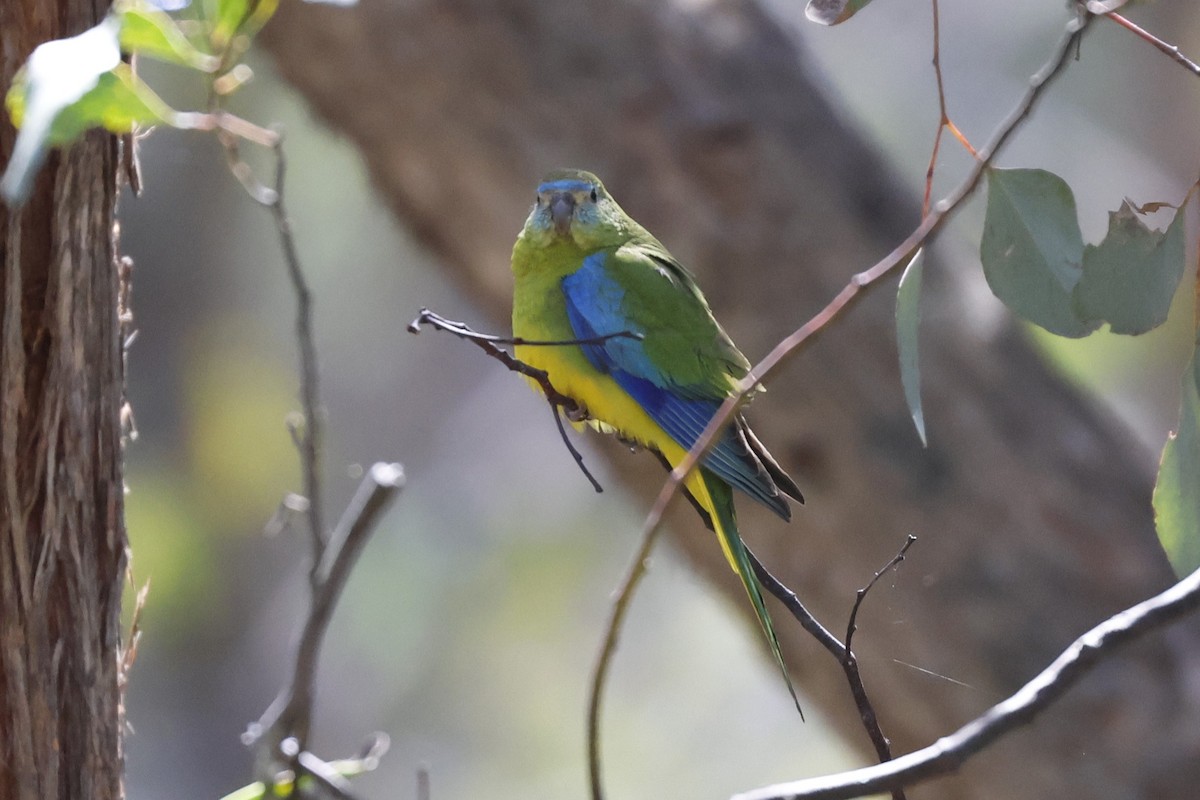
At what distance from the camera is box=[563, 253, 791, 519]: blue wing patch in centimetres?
154

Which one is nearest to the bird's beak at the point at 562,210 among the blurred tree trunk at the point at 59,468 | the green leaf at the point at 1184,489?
the blurred tree trunk at the point at 59,468

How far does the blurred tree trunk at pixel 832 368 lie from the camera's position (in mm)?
3461

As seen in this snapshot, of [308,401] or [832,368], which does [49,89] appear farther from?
[832,368]

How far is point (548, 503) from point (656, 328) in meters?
8.32

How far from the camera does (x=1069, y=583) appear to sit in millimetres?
3498

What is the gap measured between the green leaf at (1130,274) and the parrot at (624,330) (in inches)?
17.5

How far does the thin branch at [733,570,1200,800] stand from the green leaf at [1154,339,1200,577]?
53cm

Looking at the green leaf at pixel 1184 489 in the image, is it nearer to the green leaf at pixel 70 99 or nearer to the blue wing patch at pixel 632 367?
the blue wing patch at pixel 632 367

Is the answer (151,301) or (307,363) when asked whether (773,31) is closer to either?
(307,363)

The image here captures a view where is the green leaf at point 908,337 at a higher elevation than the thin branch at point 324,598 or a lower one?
higher

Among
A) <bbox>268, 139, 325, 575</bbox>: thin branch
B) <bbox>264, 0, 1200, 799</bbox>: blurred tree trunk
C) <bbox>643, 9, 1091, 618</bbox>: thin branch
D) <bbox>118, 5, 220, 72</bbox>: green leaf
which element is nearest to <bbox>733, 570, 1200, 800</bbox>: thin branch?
<bbox>643, 9, 1091, 618</bbox>: thin branch

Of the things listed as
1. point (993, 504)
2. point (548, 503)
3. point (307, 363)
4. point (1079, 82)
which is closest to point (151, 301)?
point (548, 503)

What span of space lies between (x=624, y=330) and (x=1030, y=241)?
2.12 ft

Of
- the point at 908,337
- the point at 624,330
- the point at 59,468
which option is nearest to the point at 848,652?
the point at 908,337
